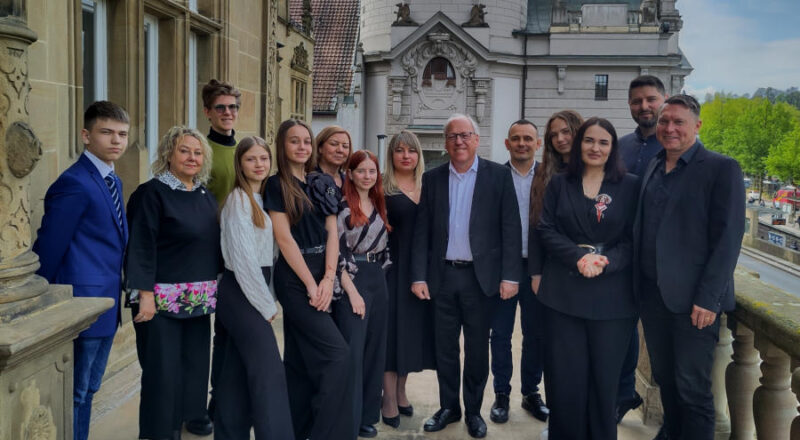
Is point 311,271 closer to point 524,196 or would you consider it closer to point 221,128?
point 221,128

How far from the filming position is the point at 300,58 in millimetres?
12539

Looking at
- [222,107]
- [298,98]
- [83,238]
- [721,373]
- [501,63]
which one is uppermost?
[501,63]

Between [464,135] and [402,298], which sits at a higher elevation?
[464,135]

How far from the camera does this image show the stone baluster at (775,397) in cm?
314

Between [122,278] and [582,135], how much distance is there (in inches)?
110

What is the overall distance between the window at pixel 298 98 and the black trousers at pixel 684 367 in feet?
32.3

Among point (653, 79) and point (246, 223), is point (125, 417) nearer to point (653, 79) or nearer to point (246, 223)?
point (246, 223)

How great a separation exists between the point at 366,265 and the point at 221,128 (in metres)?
1.42

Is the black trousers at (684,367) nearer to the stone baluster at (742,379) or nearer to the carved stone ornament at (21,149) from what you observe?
the stone baluster at (742,379)

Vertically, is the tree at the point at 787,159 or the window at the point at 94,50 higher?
the tree at the point at 787,159

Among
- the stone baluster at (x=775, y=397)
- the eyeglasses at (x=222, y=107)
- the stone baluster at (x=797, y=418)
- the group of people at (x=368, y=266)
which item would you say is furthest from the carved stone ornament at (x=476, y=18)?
the stone baluster at (x=797, y=418)

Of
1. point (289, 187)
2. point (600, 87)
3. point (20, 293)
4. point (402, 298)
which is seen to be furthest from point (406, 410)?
point (600, 87)

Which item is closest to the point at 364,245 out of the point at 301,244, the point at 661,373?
the point at 301,244

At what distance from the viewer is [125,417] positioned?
4.23 meters
